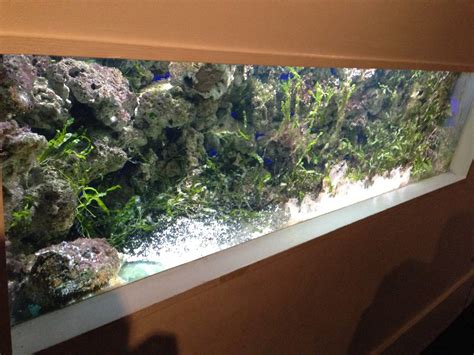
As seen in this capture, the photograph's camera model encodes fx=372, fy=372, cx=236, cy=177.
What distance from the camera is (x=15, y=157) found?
818 millimetres

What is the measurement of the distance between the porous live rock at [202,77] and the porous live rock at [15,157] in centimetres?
57

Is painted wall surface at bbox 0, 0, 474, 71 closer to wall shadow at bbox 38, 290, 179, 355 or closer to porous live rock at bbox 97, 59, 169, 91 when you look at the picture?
porous live rock at bbox 97, 59, 169, 91

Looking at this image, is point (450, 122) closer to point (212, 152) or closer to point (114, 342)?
point (212, 152)

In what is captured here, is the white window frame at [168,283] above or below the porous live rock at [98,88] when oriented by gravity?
below

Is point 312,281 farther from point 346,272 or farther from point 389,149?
point 389,149

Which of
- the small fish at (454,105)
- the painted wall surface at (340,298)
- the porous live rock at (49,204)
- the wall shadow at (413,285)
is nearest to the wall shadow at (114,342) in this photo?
the painted wall surface at (340,298)

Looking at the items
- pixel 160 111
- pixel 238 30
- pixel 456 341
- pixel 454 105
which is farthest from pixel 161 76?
pixel 456 341

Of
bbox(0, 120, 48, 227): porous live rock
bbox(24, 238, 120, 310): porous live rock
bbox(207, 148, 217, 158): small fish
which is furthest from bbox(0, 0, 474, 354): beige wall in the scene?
bbox(207, 148, 217, 158): small fish

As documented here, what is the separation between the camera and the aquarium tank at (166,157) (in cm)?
93

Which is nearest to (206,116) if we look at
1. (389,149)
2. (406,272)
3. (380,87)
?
(380,87)

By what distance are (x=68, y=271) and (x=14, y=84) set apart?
1.59ft

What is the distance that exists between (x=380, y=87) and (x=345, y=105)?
0.21 meters

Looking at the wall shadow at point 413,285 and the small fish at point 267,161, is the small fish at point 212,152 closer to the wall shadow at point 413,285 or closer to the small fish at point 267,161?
the small fish at point 267,161

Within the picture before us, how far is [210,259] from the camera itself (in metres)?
1.20
